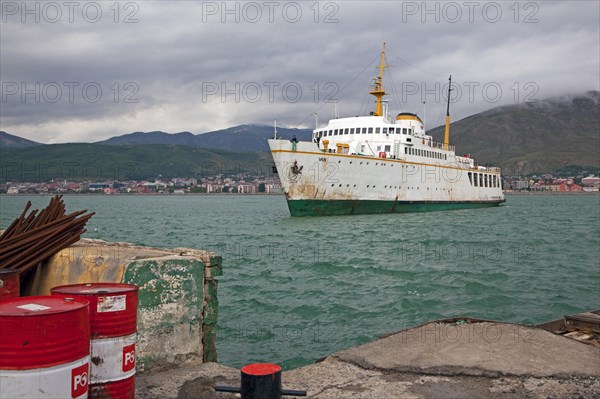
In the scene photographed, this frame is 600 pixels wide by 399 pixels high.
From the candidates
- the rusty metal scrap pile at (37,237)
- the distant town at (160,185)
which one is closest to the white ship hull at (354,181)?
the rusty metal scrap pile at (37,237)

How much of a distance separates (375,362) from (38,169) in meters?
185

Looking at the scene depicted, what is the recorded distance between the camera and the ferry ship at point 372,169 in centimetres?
3488

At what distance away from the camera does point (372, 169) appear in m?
37.7

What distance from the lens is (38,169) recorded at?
168125 mm

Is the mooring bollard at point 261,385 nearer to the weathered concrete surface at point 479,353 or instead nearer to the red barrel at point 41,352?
the red barrel at point 41,352

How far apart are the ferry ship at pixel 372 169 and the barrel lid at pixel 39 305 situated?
1248 inches

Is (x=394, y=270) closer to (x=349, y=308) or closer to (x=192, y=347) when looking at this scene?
(x=349, y=308)

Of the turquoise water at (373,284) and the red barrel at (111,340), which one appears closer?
the red barrel at (111,340)

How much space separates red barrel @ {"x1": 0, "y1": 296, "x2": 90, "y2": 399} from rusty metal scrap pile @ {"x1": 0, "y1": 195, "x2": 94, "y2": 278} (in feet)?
7.53

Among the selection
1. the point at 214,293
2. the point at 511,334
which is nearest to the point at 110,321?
the point at 214,293

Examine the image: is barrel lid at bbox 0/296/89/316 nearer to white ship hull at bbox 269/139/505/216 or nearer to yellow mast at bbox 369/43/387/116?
white ship hull at bbox 269/139/505/216

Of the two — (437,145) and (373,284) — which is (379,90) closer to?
(437,145)

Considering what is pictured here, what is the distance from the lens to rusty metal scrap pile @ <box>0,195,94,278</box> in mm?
4613

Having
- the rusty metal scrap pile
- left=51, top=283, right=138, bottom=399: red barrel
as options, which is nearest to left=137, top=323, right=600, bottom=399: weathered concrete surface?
left=51, top=283, right=138, bottom=399: red barrel
